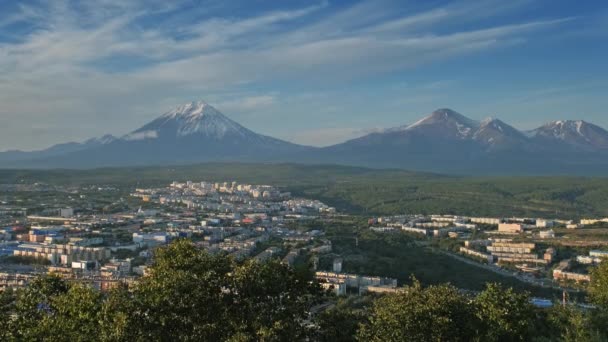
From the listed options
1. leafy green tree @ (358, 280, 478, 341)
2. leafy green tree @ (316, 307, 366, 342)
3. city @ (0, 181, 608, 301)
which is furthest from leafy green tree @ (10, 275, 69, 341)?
city @ (0, 181, 608, 301)

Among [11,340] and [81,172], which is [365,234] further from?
[81,172]

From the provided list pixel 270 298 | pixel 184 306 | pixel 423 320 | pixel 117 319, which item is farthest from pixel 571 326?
pixel 117 319

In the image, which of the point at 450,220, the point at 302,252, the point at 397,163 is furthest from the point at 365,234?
the point at 397,163

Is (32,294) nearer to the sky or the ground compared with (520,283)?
nearer to the sky

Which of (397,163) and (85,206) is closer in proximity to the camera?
(85,206)

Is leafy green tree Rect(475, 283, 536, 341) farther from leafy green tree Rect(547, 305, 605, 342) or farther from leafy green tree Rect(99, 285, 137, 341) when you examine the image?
leafy green tree Rect(99, 285, 137, 341)

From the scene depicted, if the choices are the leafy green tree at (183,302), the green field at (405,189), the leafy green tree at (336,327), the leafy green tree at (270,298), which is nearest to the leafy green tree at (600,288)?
the leafy green tree at (336,327)
